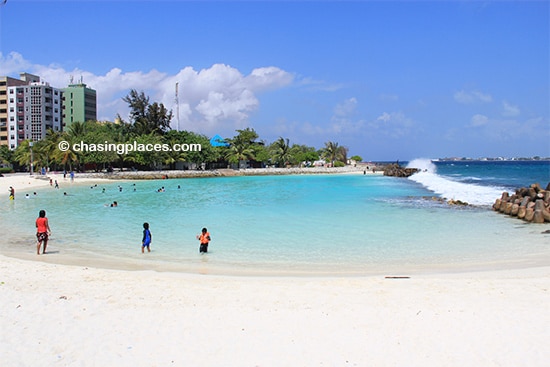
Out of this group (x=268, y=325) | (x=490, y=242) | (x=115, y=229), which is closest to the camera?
(x=268, y=325)

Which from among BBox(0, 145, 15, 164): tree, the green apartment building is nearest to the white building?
the green apartment building

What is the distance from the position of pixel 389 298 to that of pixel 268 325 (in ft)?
8.68

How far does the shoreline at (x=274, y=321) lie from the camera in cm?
559

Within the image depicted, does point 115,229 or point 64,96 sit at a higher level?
point 64,96

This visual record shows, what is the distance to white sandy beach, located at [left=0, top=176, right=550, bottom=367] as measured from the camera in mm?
5582

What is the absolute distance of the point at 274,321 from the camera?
6859 millimetres

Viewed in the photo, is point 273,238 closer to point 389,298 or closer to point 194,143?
point 389,298

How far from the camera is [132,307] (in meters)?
7.56

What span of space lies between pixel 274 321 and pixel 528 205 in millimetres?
19343

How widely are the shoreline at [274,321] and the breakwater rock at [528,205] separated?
40.5ft

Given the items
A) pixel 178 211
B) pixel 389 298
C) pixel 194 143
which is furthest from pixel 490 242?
pixel 194 143

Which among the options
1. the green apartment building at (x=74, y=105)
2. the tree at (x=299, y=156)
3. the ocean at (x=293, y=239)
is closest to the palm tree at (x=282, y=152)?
the tree at (x=299, y=156)

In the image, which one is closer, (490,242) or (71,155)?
(490,242)

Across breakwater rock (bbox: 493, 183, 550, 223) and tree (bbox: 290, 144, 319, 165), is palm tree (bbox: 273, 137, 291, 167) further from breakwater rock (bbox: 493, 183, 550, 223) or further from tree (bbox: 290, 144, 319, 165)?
breakwater rock (bbox: 493, 183, 550, 223)
